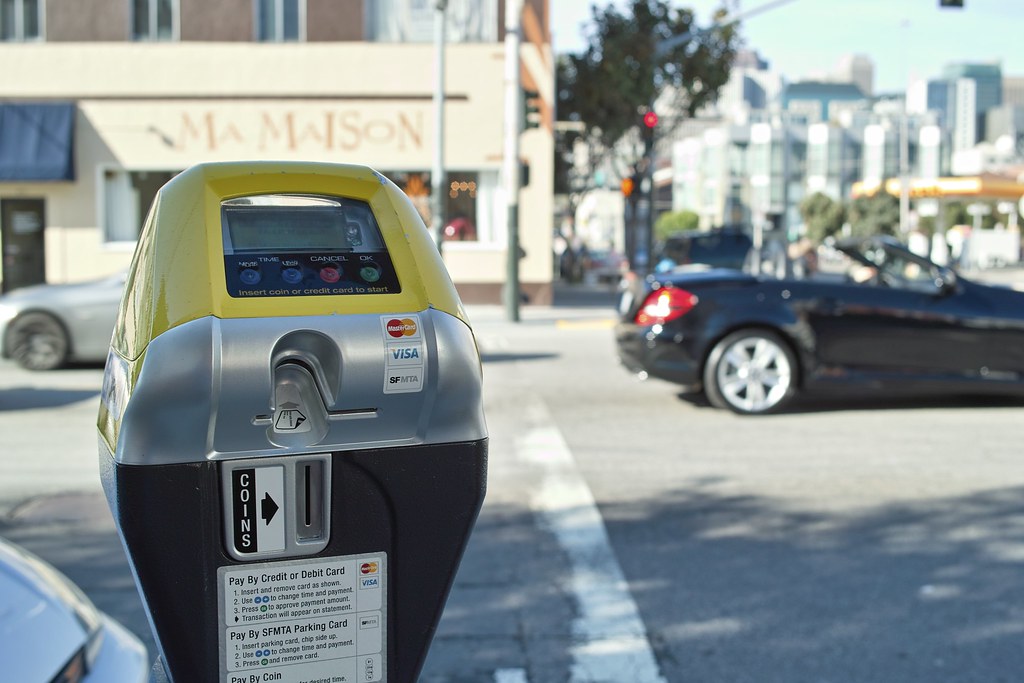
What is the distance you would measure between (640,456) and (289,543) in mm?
6349

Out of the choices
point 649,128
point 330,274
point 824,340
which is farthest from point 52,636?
point 649,128

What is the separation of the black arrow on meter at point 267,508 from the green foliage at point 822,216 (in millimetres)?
86498

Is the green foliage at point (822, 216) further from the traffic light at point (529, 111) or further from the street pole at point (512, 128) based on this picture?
the street pole at point (512, 128)

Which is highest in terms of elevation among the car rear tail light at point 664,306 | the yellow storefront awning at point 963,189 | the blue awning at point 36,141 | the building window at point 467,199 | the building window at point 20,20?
the building window at point 20,20

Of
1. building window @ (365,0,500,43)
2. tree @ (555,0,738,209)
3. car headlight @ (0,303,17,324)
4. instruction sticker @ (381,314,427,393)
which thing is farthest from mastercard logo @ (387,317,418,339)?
tree @ (555,0,738,209)

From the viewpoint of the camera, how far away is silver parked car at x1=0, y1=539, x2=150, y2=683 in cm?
227

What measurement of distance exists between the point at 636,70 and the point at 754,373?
20275mm

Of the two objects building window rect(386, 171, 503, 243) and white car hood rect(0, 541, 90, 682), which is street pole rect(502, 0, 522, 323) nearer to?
building window rect(386, 171, 503, 243)

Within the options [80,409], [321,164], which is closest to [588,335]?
[80,409]

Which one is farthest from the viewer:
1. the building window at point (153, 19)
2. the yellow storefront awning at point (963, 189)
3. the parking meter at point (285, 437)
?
the yellow storefront awning at point (963, 189)

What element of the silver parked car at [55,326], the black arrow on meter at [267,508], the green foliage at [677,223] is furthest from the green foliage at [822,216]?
the black arrow on meter at [267,508]

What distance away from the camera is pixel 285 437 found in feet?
5.69

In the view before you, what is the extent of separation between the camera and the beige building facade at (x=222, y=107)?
21.5 m

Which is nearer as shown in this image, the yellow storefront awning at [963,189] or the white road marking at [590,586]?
the white road marking at [590,586]
